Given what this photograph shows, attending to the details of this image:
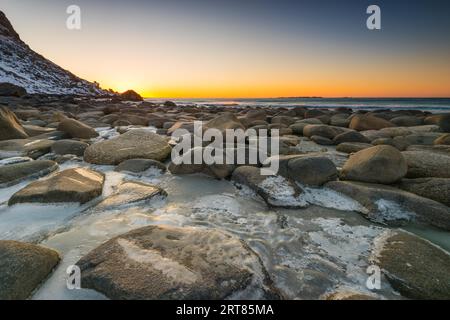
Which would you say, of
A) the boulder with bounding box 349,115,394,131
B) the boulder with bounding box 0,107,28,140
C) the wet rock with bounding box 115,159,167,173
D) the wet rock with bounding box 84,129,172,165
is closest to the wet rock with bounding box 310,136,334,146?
the boulder with bounding box 349,115,394,131

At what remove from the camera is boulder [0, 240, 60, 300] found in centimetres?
149

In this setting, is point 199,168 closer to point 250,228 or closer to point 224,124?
point 250,228

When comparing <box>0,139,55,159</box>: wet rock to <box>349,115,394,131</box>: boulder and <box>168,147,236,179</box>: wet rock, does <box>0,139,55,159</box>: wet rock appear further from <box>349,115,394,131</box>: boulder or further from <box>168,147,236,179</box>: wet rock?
<box>349,115,394,131</box>: boulder

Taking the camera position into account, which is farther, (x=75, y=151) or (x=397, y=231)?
(x=75, y=151)

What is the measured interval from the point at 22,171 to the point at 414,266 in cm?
439

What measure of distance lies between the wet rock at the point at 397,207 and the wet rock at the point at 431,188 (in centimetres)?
21

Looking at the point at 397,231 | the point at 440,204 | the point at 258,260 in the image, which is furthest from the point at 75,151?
the point at 440,204

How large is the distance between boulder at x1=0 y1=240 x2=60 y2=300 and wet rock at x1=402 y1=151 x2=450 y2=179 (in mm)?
4127

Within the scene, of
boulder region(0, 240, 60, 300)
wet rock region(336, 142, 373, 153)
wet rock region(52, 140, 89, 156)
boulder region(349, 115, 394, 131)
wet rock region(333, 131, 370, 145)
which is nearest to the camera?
boulder region(0, 240, 60, 300)

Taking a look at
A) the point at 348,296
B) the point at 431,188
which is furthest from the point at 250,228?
the point at 431,188

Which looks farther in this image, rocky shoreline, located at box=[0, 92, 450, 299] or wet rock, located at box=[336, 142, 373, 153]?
wet rock, located at box=[336, 142, 373, 153]
